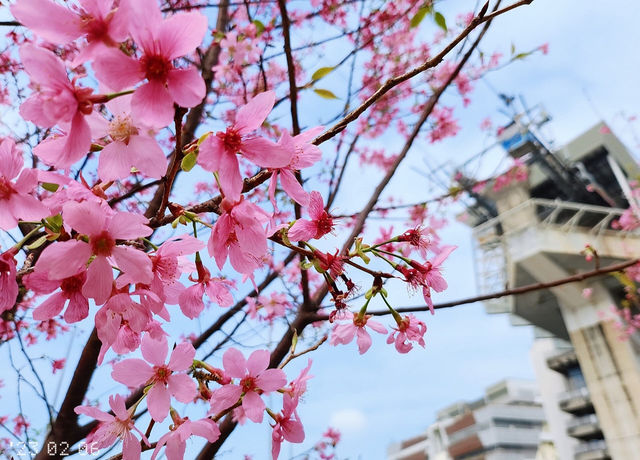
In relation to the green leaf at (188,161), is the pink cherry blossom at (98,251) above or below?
below

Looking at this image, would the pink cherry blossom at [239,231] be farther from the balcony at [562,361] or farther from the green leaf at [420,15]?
the balcony at [562,361]

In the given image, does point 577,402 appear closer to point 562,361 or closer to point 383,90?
point 562,361

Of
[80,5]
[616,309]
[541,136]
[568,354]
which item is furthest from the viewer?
[568,354]

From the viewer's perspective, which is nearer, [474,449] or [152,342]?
[152,342]

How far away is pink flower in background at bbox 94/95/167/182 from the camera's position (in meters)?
0.53

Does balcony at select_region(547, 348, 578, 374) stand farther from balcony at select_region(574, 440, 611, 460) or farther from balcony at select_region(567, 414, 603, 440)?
balcony at select_region(574, 440, 611, 460)

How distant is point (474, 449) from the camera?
3338 centimetres

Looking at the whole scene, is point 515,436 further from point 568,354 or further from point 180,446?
point 180,446

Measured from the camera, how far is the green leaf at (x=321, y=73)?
131 centimetres

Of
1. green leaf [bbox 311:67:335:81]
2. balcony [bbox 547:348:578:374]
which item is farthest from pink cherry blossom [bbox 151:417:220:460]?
balcony [bbox 547:348:578:374]

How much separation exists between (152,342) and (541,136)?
12104 mm

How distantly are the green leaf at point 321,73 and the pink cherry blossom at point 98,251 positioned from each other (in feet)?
2.95

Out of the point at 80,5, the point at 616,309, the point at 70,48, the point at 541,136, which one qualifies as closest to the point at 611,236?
the point at 616,309

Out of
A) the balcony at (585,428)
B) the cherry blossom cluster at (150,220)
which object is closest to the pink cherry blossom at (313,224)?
the cherry blossom cluster at (150,220)
